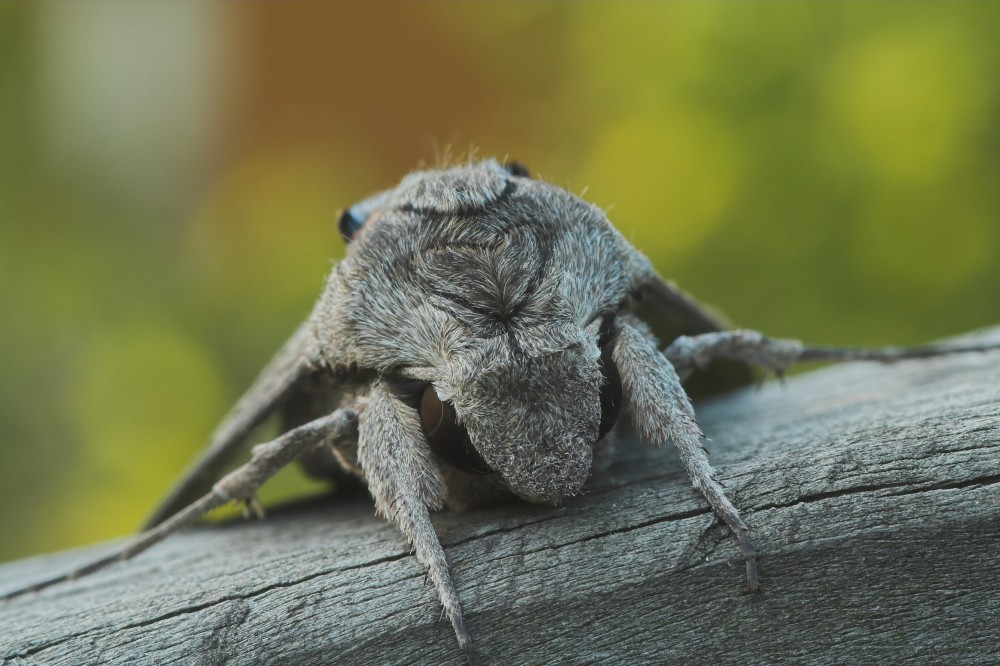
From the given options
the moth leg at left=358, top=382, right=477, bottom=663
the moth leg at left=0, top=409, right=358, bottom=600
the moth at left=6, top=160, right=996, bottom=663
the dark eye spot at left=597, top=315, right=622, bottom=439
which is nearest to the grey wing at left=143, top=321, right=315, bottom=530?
the moth at left=6, top=160, right=996, bottom=663

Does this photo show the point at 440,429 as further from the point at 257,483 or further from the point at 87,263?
the point at 87,263

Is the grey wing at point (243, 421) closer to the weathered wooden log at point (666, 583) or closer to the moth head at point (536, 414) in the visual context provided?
the weathered wooden log at point (666, 583)

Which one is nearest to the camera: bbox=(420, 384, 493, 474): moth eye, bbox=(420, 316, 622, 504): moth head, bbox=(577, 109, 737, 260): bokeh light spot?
bbox=(420, 316, 622, 504): moth head

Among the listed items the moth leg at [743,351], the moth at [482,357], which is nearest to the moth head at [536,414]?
the moth at [482,357]

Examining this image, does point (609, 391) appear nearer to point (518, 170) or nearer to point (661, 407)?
point (661, 407)

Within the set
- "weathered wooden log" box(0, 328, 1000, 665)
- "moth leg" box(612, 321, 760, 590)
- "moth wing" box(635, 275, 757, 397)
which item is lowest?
"weathered wooden log" box(0, 328, 1000, 665)

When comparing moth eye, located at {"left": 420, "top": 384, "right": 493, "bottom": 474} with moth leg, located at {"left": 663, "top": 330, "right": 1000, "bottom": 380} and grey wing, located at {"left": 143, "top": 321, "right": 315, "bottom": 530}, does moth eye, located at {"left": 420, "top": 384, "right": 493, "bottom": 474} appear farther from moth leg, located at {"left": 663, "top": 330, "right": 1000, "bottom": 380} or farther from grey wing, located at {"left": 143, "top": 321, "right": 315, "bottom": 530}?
moth leg, located at {"left": 663, "top": 330, "right": 1000, "bottom": 380}
